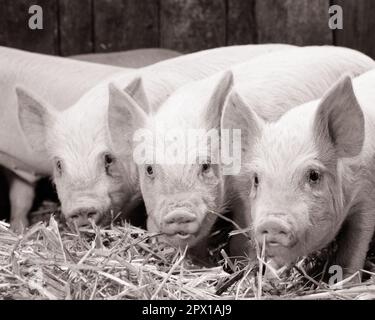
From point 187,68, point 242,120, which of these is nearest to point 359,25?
point 187,68

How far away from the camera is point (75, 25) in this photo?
5.27m

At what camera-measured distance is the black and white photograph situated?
3.09 metres

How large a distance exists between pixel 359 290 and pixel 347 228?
0.41 metres

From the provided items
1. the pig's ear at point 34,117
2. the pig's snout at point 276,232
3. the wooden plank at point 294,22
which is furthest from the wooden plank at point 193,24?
the pig's snout at point 276,232

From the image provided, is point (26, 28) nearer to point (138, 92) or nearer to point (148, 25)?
point (148, 25)

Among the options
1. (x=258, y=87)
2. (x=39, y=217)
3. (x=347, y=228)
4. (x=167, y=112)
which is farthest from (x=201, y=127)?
(x=39, y=217)

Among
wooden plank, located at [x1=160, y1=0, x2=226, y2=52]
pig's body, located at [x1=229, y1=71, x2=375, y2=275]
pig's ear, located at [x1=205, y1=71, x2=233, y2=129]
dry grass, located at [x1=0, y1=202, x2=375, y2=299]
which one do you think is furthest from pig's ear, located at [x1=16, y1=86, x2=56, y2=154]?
wooden plank, located at [x1=160, y1=0, x2=226, y2=52]

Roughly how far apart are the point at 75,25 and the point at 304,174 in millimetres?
2524

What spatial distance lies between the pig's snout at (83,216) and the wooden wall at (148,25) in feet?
5.35

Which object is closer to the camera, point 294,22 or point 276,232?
point 276,232

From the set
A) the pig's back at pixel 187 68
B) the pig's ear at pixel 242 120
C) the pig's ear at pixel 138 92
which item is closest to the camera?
the pig's ear at pixel 242 120

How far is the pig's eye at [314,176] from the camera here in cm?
310

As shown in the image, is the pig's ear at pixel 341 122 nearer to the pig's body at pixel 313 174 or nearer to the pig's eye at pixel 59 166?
the pig's body at pixel 313 174

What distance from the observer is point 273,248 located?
121 inches
